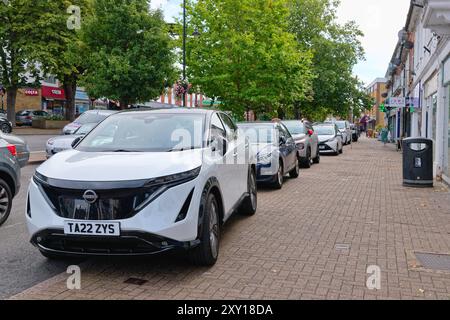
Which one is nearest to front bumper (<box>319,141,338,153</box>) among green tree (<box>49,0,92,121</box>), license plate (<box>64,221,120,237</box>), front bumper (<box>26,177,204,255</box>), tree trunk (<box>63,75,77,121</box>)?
green tree (<box>49,0,92,121</box>)

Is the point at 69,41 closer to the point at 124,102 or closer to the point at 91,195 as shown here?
the point at 124,102

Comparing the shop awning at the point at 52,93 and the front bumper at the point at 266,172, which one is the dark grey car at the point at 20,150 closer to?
the front bumper at the point at 266,172

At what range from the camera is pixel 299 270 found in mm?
4891

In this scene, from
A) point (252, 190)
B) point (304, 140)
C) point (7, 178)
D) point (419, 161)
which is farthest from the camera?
point (304, 140)

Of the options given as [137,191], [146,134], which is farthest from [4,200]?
[137,191]

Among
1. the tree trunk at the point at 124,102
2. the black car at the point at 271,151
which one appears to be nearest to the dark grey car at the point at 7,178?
the black car at the point at 271,151

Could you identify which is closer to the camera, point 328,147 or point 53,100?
point 328,147

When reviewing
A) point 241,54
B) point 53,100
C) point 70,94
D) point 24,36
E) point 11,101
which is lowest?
point 11,101

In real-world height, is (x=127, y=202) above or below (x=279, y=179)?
above

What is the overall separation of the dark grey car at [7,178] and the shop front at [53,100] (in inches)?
1938

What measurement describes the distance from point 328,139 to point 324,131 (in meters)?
0.98

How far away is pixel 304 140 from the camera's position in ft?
51.9

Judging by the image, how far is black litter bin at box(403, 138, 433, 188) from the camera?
1134cm
